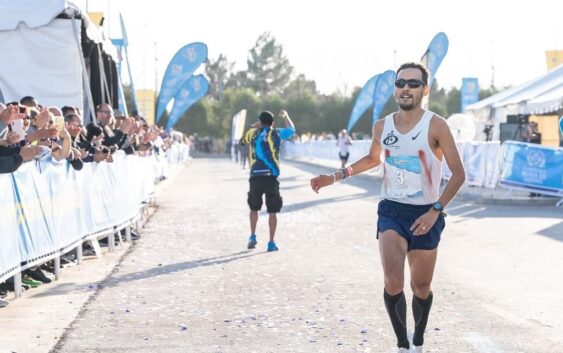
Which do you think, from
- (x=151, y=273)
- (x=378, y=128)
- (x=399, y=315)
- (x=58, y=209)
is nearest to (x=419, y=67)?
(x=378, y=128)

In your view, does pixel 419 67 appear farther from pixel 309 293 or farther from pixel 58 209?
pixel 58 209

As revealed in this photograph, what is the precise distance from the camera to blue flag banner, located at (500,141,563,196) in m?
21.6

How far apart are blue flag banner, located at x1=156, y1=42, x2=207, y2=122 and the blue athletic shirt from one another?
19.8m

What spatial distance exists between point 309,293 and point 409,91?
3.57m

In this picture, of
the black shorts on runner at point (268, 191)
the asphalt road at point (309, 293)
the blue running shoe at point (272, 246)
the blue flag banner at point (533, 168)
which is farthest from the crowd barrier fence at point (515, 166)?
the blue running shoe at point (272, 246)

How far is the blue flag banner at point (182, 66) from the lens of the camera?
1308 inches

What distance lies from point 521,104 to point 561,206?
37.0ft

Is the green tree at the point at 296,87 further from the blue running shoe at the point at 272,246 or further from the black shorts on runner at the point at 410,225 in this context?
the black shorts on runner at the point at 410,225

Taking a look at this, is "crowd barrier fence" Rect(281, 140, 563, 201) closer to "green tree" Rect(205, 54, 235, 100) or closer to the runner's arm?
the runner's arm

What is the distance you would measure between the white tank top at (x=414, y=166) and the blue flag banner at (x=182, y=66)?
27.1 metres

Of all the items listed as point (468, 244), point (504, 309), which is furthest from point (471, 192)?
point (504, 309)

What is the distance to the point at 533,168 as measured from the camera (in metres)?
22.2

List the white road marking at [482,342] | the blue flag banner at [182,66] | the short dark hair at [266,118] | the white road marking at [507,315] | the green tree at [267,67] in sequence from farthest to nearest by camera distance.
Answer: the green tree at [267,67] < the blue flag banner at [182,66] < the short dark hair at [266,118] < the white road marking at [507,315] < the white road marking at [482,342]

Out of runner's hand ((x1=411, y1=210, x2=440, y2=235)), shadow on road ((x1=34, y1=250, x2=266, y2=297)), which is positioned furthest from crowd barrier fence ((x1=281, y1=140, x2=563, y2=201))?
runner's hand ((x1=411, y1=210, x2=440, y2=235))
